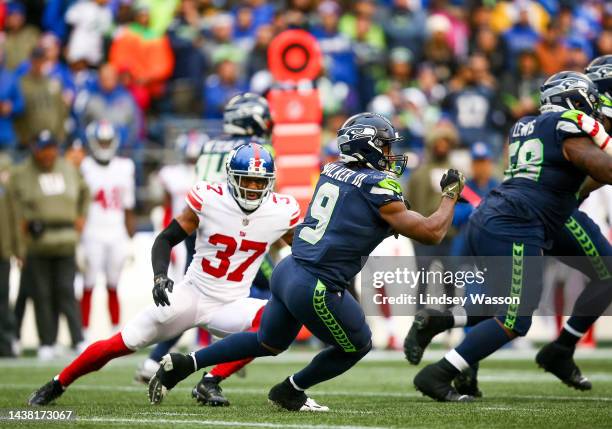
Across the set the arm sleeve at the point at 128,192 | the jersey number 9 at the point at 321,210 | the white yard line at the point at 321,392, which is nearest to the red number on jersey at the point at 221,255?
the jersey number 9 at the point at 321,210

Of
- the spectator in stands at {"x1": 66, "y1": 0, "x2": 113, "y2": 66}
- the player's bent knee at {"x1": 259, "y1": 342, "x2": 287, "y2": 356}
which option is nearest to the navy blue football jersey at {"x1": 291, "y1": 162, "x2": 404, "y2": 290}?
the player's bent knee at {"x1": 259, "y1": 342, "x2": 287, "y2": 356}

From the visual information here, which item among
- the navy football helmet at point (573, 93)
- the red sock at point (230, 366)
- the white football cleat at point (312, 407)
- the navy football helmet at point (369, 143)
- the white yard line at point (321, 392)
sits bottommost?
the white yard line at point (321, 392)

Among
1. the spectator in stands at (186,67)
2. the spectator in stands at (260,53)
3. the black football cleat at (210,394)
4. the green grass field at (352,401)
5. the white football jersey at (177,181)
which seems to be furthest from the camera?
the spectator in stands at (186,67)

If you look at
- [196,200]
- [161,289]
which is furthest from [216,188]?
[161,289]

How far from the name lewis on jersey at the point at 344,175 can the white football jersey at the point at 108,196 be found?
6512mm

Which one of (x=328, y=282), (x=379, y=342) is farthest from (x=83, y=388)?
(x=379, y=342)

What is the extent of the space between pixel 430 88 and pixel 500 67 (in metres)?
1.32

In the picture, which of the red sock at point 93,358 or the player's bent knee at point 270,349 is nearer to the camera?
the player's bent knee at point 270,349

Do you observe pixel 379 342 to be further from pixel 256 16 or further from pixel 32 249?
pixel 256 16

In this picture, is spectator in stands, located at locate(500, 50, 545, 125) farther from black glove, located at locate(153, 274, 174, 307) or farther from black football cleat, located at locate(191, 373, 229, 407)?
black glove, located at locate(153, 274, 174, 307)

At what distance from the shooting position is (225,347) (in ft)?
23.6

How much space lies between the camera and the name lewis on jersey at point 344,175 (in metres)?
6.86

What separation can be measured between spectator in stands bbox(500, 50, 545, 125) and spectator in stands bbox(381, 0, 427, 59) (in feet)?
4.34

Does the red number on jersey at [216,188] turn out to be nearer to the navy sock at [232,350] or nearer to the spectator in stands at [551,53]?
the navy sock at [232,350]
